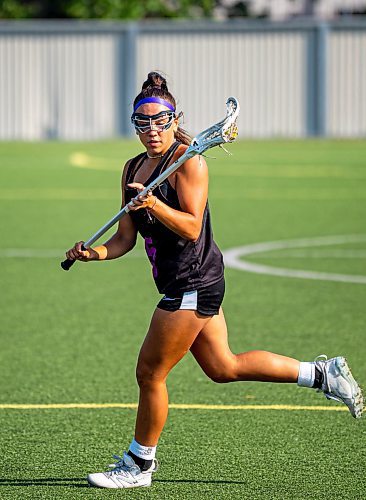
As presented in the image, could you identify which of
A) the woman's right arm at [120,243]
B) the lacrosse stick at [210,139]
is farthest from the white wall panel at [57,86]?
the lacrosse stick at [210,139]

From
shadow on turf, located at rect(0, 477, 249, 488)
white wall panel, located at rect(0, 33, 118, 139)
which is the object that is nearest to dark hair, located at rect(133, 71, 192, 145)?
shadow on turf, located at rect(0, 477, 249, 488)

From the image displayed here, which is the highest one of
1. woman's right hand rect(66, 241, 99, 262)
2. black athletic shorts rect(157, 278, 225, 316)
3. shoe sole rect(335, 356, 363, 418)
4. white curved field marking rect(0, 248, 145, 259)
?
woman's right hand rect(66, 241, 99, 262)

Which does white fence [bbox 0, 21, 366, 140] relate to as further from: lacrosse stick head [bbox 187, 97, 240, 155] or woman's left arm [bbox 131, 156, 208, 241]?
lacrosse stick head [bbox 187, 97, 240, 155]

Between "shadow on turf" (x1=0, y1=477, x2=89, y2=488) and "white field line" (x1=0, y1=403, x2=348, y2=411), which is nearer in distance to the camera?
"shadow on turf" (x1=0, y1=477, x2=89, y2=488)

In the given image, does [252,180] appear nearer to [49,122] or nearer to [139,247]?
[139,247]

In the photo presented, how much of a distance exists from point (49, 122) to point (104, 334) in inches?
1109

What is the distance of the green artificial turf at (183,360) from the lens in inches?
233

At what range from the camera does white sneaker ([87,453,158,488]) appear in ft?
18.8

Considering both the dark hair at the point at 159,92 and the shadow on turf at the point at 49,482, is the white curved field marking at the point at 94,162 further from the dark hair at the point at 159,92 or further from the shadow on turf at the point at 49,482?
the shadow on turf at the point at 49,482

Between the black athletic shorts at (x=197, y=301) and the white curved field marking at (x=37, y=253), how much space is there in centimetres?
805

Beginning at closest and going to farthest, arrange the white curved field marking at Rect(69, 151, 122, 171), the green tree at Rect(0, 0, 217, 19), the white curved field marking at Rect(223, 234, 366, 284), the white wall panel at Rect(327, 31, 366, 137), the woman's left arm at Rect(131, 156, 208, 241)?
the woman's left arm at Rect(131, 156, 208, 241) < the white curved field marking at Rect(223, 234, 366, 284) < the white curved field marking at Rect(69, 151, 122, 171) < the white wall panel at Rect(327, 31, 366, 137) < the green tree at Rect(0, 0, 217, 19)

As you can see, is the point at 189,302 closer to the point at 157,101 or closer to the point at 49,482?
the point at 157,101

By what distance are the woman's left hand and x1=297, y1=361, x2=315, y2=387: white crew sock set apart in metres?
1.23

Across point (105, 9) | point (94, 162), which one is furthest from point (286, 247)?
point (105, 9)
